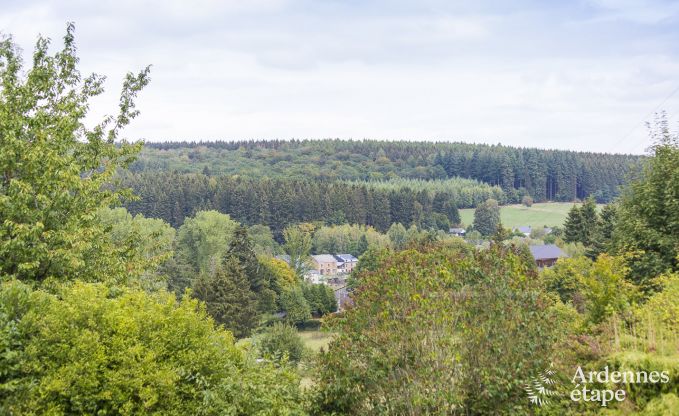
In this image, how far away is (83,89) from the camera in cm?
1009

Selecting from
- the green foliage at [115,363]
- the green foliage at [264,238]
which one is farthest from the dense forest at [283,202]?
the green foliage at [115,363]

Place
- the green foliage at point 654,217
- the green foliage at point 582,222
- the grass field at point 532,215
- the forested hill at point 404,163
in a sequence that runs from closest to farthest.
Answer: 1. the green foliage at point 654,217
2. the green foliage at point 582,222
3. the grass field at point 532,215
4. the forested hill at point 404,163

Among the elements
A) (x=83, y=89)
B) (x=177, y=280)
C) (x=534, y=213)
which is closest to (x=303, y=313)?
(x=177, y=280)

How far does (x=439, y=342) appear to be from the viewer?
7.08 m

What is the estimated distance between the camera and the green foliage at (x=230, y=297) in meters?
37.0

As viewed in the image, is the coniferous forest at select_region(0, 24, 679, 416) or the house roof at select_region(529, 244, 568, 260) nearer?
the coniferous forest at select_region(0, 24, 679, 416)

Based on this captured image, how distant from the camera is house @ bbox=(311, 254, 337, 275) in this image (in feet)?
272

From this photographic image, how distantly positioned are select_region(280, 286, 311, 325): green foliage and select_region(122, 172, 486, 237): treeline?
155 ft

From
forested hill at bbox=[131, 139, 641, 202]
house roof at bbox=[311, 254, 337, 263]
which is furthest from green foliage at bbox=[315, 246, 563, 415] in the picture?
forested hill at bbox=[131, 139, 641, 202]

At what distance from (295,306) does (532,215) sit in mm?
78461

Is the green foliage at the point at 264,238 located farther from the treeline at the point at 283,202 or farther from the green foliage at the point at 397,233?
the green foliage at the point at 397,233

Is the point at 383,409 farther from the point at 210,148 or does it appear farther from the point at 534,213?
the point at 210,148

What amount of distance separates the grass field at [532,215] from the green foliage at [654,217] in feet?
274
